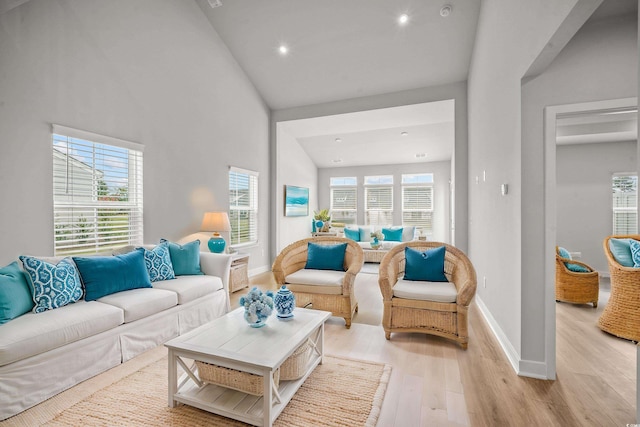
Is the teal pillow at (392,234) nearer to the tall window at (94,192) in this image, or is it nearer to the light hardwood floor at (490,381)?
the light hardwood floor at (490,381)

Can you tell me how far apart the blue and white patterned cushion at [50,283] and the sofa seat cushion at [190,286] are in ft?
2.29

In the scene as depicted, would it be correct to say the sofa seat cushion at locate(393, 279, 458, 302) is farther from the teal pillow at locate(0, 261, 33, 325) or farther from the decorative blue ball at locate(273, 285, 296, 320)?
the teal pillow at locate(0, 261, 33, 325)

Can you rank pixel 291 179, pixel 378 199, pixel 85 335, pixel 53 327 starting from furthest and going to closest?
pixel 378 199 → pixel 291 179 → pixel 85 335 → pixel 53 327

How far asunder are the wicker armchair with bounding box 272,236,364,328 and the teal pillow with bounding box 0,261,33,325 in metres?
2.01

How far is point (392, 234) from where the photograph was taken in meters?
7.41

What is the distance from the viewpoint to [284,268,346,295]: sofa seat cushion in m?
3.16

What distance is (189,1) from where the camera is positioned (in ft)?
14.0

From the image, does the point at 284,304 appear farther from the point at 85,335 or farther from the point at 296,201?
the point at 296,201

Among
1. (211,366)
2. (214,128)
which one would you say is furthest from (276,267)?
(214,128)

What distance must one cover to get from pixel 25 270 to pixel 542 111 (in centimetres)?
401

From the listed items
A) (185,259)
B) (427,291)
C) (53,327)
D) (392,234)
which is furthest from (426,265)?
(392,234)

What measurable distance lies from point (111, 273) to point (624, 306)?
477 cm

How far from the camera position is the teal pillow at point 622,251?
3.08 meters

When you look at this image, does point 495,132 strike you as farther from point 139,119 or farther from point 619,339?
point 139,119
